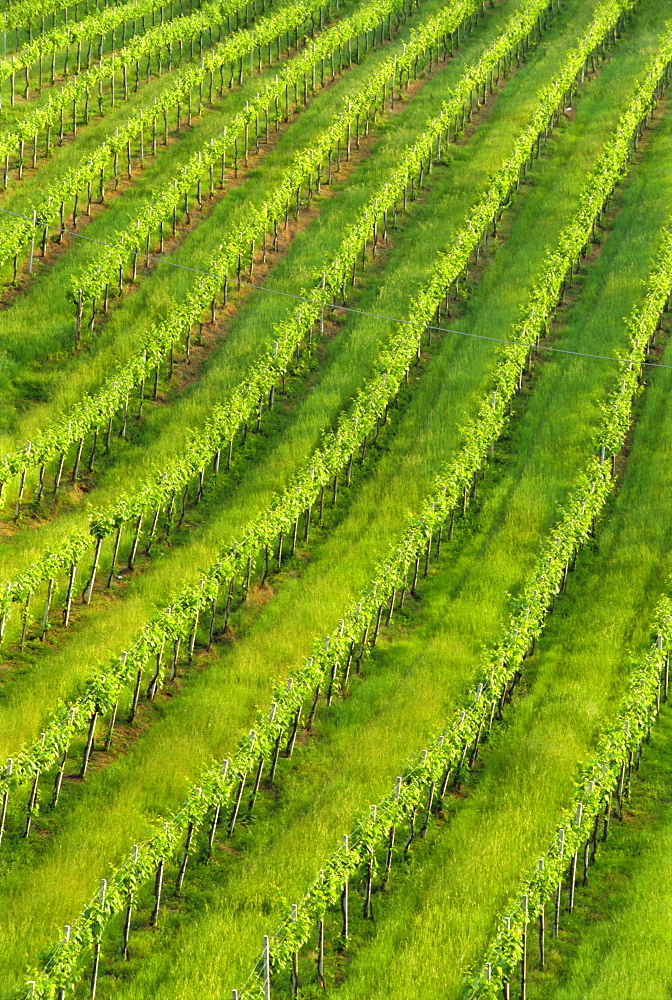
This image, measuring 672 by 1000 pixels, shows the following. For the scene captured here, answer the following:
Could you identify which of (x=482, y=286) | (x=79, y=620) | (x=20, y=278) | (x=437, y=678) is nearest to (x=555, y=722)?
(x=437, y=678)

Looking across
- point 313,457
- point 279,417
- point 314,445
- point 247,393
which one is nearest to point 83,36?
point 279,417

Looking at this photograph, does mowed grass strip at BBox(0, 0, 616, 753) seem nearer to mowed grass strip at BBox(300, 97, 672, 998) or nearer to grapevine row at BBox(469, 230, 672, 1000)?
mowed grass strip at BBox(300, 97, 672, 998)

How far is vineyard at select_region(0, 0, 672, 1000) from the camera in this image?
25.0 m

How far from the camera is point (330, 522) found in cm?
3784

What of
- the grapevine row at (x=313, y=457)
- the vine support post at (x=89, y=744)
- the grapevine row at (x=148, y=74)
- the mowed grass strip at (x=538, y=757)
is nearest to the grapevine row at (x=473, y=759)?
the mowed grass strip at (x=538, y=757)

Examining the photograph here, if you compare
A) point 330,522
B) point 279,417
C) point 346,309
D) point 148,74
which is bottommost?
point 330,522

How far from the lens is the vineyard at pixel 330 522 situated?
82.0 feet

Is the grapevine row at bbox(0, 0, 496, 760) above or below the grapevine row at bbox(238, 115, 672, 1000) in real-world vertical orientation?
above

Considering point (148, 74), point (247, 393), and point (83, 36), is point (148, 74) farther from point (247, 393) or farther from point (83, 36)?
point (247, 393)

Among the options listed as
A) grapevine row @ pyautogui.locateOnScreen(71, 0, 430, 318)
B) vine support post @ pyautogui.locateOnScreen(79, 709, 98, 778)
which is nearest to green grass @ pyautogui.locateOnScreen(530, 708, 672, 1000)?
vine support post @ pyautogui.locateOnScreen(79, 709, 98, 778)

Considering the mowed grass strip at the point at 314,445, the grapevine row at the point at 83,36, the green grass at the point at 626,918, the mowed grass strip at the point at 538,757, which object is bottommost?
the green grass at the point at 626,918

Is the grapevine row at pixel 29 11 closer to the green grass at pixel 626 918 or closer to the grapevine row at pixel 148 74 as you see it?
the grapevine row at pixel 148 74

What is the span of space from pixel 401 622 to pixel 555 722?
539 cm

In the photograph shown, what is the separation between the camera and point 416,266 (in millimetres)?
49812
